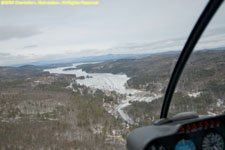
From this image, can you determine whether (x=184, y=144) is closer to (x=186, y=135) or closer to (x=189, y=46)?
(x=186, y=135)

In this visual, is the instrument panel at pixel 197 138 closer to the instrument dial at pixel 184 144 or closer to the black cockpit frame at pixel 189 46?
the instrument dial at pixel 184 144

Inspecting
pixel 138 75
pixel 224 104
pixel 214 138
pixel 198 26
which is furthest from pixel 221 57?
pixel 138 75

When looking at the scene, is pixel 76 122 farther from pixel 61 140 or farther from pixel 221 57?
pixel 221 57

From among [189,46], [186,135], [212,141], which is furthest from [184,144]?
[189,46]

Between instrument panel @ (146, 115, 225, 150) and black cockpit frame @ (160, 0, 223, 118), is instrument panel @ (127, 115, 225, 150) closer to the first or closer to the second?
instrument panel @ (146, 115, 225, 150)

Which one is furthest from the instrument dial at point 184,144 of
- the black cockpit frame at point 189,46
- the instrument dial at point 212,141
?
the black cockpit frame at point 189,46

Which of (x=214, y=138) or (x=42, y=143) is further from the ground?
(x=214, y=138)
